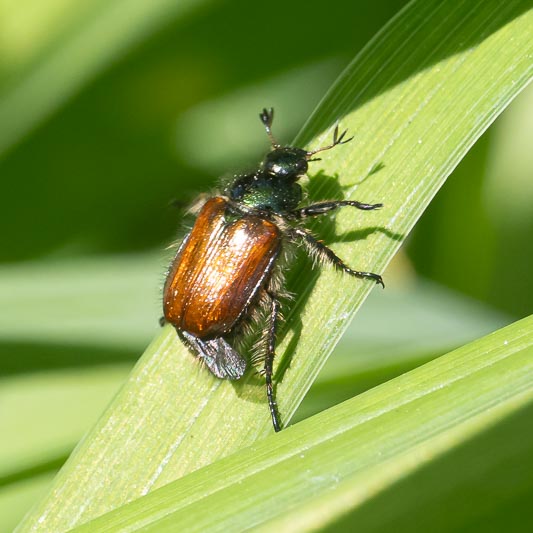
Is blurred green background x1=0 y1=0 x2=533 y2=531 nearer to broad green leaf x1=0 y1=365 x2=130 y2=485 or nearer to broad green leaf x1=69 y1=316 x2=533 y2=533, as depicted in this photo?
broad green leaf x1=0 y1=365 x2=130 y2=485

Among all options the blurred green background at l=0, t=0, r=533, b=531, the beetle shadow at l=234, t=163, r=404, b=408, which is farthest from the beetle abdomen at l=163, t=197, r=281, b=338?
the blurred green background at l=0, t=0, r=533, b=531

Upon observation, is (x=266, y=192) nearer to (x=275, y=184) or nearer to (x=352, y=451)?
(x=275, y=184)

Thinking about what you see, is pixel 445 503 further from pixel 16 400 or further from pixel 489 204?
pixel 489 204

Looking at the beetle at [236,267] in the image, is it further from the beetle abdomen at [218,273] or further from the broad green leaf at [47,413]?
the broad green leaf at [47,413]

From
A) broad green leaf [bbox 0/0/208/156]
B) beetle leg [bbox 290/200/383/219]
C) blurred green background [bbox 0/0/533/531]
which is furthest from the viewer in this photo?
broad green leaf [bbox 0/0/208/156]

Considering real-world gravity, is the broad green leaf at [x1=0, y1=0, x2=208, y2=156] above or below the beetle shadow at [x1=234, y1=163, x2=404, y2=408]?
above
